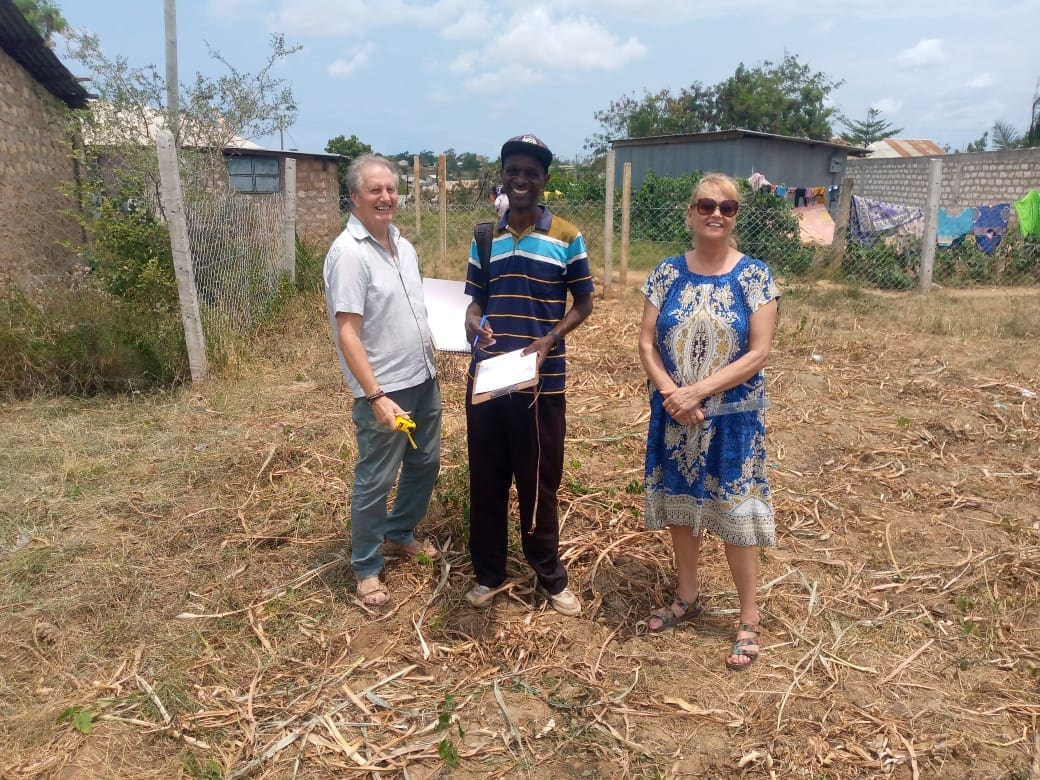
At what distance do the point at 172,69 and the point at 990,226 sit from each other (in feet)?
42.1

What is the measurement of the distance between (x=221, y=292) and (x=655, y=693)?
5478mm

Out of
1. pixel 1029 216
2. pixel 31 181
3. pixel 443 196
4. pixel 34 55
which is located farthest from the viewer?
pixel 443 196

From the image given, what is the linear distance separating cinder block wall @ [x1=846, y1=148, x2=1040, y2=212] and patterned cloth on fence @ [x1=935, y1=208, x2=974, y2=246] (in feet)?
2.49

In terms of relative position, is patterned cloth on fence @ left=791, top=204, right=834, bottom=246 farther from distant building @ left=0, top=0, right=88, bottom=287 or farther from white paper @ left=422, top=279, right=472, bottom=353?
white paper @ left=422, top=279, right=472, bottom=353

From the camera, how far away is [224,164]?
29.8 ft

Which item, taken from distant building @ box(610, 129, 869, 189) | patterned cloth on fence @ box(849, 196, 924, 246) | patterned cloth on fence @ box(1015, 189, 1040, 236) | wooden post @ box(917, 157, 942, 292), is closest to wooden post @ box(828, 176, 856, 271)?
patterned cloth on fence @ box(849, 196, 924, 246)

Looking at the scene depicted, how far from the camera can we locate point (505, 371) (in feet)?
8.99

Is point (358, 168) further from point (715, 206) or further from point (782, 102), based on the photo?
point (782, 102)

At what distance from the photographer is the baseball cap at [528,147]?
270cm

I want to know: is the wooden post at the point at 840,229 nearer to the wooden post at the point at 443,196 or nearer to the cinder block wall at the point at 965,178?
the cinder block wall at the point at 965,178

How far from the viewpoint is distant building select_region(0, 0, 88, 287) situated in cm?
857

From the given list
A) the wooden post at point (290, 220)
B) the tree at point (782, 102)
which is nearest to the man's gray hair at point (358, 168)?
the wooden post at point (290, 220)

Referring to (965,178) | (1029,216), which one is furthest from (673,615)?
(965,178)

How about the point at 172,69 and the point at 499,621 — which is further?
the point at 172,69
